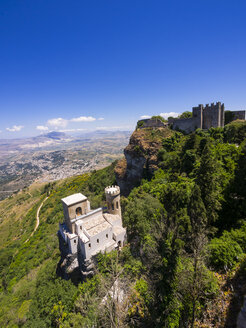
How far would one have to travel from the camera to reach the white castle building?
18.7 m

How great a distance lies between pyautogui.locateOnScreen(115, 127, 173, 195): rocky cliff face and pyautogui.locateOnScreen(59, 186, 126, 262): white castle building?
17166 mm

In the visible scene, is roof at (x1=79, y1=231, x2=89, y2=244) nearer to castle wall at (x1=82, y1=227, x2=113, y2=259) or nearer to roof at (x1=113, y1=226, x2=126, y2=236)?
castle wall at (x1=82, y1=227, x2=113, y2=259)

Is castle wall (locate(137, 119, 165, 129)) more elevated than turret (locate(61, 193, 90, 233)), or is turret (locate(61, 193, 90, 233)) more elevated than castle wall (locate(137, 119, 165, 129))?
castle wall (locate(137, 119, 165, 129))

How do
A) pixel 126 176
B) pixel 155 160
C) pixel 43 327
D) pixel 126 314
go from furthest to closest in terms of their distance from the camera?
pixel 126 176
pixel 155 160
pixel 43 327
pixel 126 314

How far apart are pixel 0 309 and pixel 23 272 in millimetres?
12484

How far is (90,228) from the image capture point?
2005 cm

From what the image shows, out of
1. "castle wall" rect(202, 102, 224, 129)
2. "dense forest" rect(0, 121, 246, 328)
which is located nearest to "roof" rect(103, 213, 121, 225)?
"dense forest" rect(0, 121, 246, 328)

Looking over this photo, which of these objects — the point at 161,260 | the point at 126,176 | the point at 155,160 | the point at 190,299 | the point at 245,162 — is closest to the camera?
the point at 190,299

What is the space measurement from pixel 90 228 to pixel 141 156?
2348 cm

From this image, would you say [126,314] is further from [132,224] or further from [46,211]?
[46,211]

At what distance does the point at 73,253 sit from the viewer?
19703mm

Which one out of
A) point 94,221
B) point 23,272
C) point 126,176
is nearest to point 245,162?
point 94,221

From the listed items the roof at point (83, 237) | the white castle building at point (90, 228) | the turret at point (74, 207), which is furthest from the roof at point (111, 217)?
the roof at point (83, 237)

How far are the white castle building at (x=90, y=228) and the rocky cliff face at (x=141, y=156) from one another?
56.3 feet
